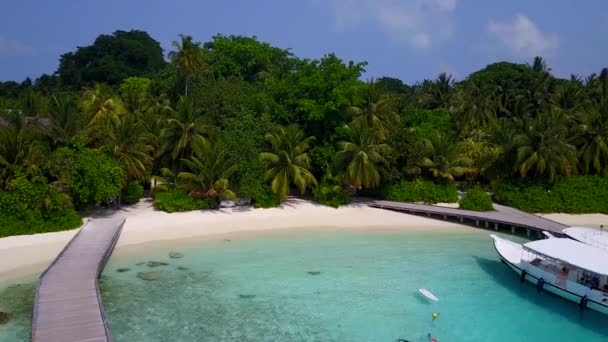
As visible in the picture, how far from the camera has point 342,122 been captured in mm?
36312

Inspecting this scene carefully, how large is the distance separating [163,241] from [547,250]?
19.1 m

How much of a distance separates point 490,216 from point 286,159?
46.1 feet

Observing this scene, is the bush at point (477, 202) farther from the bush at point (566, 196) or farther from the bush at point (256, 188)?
the bush at point (256, 188)

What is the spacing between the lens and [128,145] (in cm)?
2948

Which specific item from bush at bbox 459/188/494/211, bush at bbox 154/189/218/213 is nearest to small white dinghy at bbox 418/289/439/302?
bush at bbox 459/188/494/211

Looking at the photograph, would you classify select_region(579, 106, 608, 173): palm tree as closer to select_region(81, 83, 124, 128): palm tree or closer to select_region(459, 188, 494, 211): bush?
select_region(459, 188, 494, 211): bush

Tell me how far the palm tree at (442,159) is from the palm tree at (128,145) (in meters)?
19.7

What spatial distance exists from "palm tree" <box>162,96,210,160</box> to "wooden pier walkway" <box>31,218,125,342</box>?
10027 millimetres

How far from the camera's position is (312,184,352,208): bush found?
3462cm

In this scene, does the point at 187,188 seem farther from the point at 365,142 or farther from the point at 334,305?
the point at 334,305

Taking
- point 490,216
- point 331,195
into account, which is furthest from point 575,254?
point 331,195

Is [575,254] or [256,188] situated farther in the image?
[256,188]

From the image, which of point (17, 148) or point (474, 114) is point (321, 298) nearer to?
point (17, 148)

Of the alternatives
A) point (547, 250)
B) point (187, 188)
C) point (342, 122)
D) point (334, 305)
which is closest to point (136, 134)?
point (187, 188)
